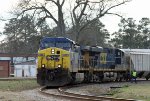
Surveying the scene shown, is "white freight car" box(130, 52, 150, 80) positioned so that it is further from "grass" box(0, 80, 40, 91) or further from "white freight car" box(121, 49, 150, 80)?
"grass" box(0, 80, 40, 91)

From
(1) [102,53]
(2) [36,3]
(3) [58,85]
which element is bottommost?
(3) [58,85]

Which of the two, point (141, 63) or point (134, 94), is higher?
point (141, 63)

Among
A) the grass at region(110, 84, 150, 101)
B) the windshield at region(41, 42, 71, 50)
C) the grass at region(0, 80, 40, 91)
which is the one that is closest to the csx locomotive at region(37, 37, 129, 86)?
the windshield at region(41, 42, 71, 50)

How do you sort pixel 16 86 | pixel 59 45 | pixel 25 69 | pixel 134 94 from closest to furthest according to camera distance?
pixel 134 94 → pixel 59 45 → pixel 16 86 → pixel 25 69

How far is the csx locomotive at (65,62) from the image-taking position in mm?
31094

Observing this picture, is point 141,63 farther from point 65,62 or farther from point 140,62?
point 65,62

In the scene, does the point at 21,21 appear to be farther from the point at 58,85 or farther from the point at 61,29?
the point at 58,85

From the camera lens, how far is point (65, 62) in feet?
102

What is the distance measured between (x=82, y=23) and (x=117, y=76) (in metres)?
18.0

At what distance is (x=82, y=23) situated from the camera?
201 ft

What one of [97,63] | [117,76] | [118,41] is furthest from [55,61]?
[118,41]

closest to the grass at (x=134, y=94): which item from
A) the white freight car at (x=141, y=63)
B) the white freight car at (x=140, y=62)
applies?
the white freight car at (x=140, y=62)

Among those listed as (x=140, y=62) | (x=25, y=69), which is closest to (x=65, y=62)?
(x=140, y=62)

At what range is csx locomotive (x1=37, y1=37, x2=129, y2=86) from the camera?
31.1 metres
